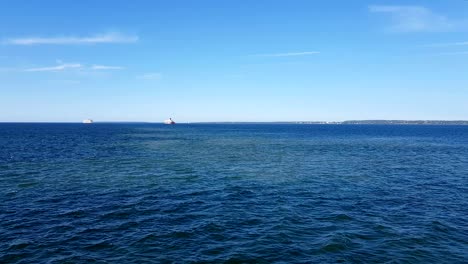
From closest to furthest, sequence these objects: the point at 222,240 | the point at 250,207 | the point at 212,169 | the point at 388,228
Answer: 1. the point at 222,240
2. the point at 388,228
3. the point at 250,207
4. the point at 212,169

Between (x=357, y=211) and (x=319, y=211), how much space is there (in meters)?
3.22

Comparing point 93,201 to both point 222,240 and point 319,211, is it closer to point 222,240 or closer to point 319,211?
point 222,240

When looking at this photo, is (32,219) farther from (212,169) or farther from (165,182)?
(212,169)

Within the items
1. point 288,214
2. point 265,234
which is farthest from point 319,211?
point 265,234

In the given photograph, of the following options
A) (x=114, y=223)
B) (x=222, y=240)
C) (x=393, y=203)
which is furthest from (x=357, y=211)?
(x=114, y=223)

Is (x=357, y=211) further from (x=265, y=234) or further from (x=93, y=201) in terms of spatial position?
(x=93, y=201)

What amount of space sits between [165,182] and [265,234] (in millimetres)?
20321

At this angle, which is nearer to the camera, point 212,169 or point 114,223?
point 114,223

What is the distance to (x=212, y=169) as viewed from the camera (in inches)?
1956

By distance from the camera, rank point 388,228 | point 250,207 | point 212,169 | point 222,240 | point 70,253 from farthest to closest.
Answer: point 212,169, point 250,207, point 388,228, point 222,240, point 70,253

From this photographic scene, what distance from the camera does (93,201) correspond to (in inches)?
1163

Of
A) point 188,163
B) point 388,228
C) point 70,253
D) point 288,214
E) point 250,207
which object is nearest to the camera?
point 70,253

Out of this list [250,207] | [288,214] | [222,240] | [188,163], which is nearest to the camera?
[222,240]

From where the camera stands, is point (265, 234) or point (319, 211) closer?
point (265, 234)
